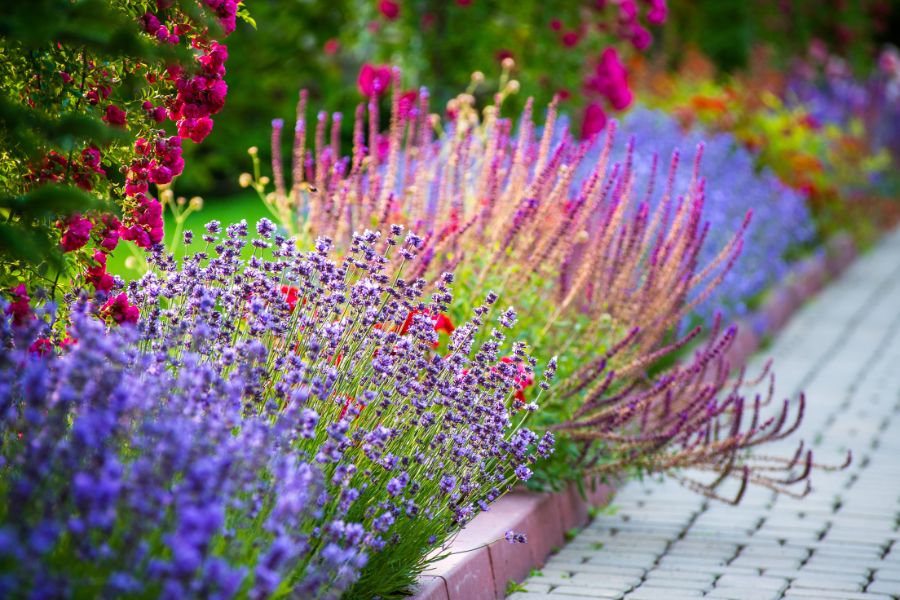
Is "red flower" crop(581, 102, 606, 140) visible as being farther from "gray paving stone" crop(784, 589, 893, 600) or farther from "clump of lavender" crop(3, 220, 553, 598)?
"gray paving stone" crop(784, 589, 893, 600)

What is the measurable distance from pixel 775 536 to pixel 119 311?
2.54 metres

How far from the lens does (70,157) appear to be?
3.24m

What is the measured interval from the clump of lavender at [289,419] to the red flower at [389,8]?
610 centimetres

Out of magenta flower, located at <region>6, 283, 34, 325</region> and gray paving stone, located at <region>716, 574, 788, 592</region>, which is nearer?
magenta flower, located at <region>6, 283, 34, 325</region>

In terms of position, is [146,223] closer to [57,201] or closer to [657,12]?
[57,201]

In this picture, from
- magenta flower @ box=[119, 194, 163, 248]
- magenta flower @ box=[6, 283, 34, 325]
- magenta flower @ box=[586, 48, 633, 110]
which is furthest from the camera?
magenta flower @ box=[586, 48, 633, 110]

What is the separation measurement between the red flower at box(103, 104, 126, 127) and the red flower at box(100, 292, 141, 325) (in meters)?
0.47

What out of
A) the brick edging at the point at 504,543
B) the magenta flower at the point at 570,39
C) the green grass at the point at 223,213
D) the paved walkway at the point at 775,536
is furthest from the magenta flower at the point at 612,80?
the brick edging at the point at 504,543

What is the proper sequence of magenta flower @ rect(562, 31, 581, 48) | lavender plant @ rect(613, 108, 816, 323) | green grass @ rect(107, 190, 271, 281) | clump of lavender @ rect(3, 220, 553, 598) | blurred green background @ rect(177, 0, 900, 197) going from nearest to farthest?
clump of lavender @ rect(3, 220, 553, 598) < lavender plant @ rect(613, 108, 816, 323) < magenta flower @ rect(562, 31, 581, 48) < blurred green background @ rect(177, 0, 900, 197) < green grass @ rect(107, 190, 271, 281)

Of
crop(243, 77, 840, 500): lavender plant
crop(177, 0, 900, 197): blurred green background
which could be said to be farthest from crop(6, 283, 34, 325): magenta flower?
crop(177, 0, 900, 197): blurred green background

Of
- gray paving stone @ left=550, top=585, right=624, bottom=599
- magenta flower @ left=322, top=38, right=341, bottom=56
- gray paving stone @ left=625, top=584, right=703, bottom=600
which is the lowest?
gray paving stone @ left=625, top=584, right=703, bottom=600

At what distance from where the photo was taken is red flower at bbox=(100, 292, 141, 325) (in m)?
3.47

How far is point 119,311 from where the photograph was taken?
3.47 meters

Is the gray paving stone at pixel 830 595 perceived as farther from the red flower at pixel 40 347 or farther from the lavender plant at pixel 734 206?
the lavender plant at pixel 734 206
